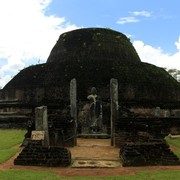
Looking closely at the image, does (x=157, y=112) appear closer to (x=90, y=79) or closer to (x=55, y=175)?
(x=90, y=79)

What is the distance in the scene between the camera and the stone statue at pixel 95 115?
16.9 meters

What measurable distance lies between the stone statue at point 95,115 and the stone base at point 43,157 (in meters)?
7.63

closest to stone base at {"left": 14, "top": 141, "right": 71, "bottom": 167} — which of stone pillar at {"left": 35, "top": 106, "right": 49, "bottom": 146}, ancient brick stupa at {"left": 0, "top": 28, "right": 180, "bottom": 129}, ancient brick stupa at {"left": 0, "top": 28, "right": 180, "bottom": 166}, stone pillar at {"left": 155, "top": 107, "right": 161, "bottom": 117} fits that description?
stone pillar at {"left": 35, "top": 106, "right": 49, "bottom": 146}

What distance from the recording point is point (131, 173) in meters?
8.05

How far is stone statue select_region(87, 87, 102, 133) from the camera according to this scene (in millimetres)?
16891

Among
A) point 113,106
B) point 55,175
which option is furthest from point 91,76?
point 55,175

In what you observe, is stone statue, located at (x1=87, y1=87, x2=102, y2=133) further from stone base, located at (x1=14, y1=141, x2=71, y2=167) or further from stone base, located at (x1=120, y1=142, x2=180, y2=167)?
stone base, located at (x1=14, y1=141, x2=71, y2=167)

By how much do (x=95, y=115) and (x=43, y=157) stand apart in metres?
8.03

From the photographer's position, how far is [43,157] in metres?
9.11

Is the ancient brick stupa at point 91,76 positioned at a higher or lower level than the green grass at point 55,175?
higher

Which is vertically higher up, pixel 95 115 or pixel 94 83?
pixel 94 83

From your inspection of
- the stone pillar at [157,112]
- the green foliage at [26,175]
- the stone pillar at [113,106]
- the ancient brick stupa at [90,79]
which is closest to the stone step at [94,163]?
the green foliage at [26,175]

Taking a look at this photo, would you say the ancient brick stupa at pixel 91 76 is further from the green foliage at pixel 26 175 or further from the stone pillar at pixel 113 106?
the green foliage at pixel 26 175

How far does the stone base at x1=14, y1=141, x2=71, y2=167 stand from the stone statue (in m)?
7.63
